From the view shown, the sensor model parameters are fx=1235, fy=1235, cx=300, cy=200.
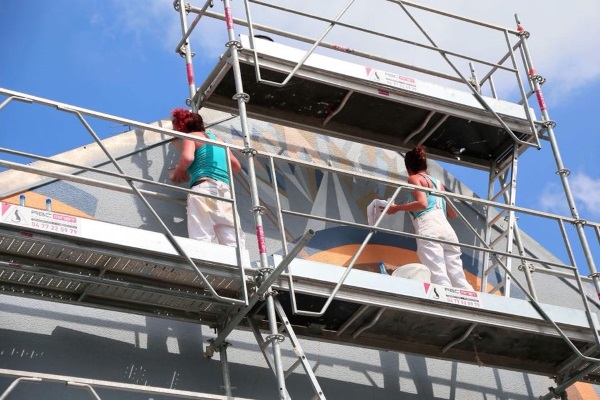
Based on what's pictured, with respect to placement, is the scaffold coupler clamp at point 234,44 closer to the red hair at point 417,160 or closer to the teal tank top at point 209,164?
the teal tank top at point 209,164

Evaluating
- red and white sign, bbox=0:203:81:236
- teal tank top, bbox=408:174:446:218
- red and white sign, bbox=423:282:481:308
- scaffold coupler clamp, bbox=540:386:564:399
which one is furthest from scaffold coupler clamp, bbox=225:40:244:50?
scaffold coupler clamp, bbox=540:386:564:399

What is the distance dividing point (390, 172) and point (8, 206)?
5.53 m

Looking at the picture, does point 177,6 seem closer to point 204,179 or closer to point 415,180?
point 204,179

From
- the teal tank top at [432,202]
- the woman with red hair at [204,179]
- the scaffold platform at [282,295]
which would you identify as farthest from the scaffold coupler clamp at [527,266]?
the woman with red hair at [204,179]

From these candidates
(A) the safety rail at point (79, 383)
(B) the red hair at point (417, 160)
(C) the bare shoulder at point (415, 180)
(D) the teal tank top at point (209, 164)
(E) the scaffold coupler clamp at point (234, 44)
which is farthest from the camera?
(B) the red hair at point (417, 160)

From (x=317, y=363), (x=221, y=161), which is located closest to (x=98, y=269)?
(x=221, y=161)

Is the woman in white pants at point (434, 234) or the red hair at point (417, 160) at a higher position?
the red hair at point (417, 160)

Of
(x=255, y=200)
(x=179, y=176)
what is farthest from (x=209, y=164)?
(x=255, y=200)

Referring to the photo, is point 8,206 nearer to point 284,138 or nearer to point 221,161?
point 221,161

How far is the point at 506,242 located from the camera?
1396 centimetres

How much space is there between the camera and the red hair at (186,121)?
1166 cm

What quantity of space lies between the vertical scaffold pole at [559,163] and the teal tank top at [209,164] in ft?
11.9

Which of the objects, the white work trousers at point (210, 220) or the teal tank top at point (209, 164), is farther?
the teal tank top at point (209, 164)

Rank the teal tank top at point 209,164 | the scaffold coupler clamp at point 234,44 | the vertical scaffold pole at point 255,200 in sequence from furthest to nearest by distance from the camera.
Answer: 1. the scaffold coupler clamp at point 234,44
2. the teal tank top at point 209,164
3. the vertical scaffold pole at point 255,200
